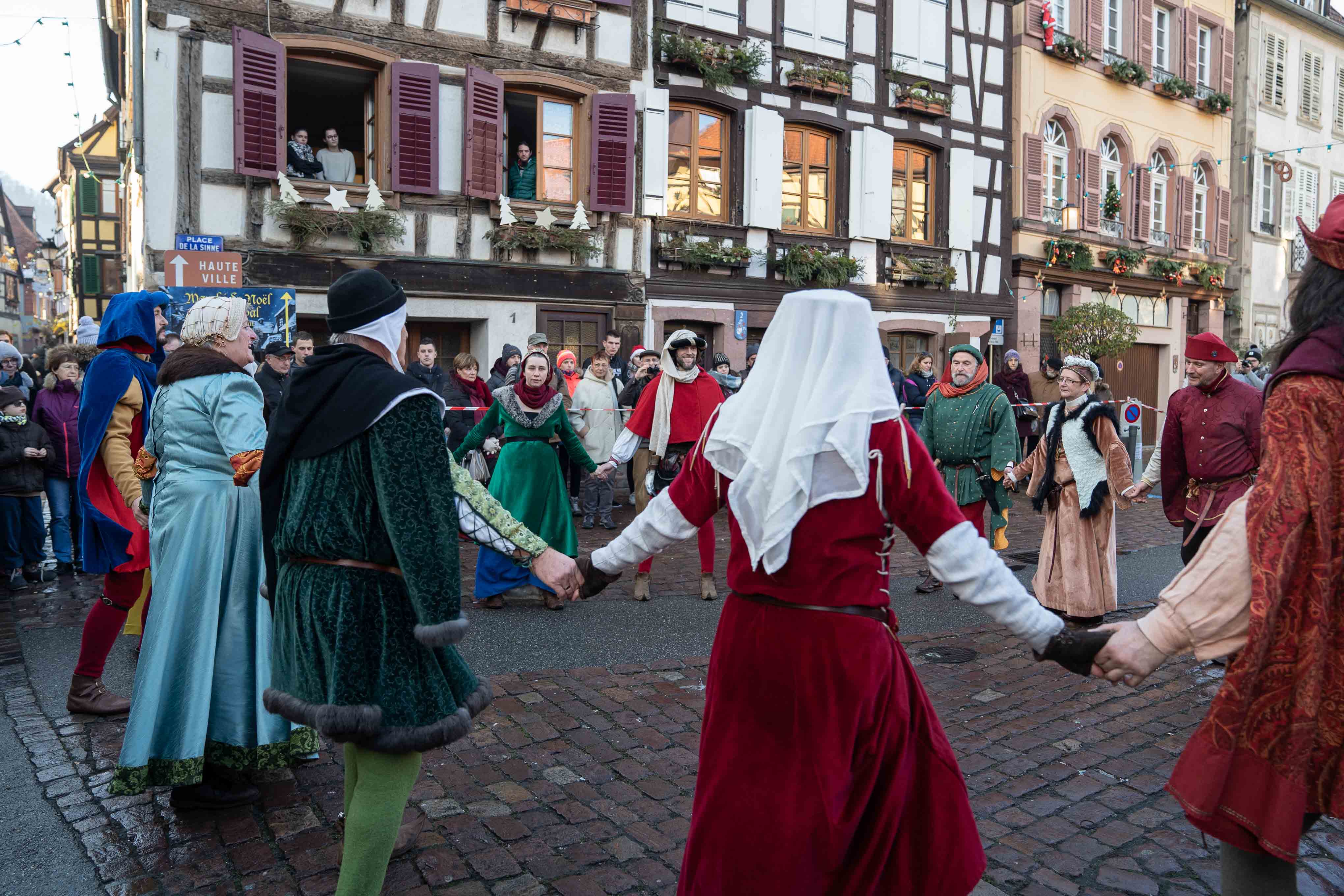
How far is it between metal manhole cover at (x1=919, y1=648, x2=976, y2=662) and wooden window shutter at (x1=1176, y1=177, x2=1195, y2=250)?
70.2 feet

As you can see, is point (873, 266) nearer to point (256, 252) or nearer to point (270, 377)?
point (256, 252)

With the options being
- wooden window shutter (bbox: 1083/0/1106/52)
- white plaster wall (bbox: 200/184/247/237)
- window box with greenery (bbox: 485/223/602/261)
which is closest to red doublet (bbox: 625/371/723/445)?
window box with greenery (bbox: 485/223/602/261)

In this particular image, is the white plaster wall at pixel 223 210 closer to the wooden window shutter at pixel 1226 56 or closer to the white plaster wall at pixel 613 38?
the white plaster wall at pixel 613 38

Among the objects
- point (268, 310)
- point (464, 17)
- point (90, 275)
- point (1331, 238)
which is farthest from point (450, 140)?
point (90, 275)

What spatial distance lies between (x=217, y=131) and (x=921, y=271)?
11.8m

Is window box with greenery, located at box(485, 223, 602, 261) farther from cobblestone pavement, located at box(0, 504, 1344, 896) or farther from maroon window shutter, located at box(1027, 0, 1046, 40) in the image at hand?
maroon window shutter, located at box(1027, 0, 1046, 40)

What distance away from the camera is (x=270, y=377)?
27.0 ft

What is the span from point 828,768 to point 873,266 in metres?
16.5

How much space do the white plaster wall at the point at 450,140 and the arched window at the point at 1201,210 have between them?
18914 mm

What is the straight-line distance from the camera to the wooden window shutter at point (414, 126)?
1312 centimetres

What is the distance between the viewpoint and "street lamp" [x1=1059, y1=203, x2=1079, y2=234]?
20922 millimetres

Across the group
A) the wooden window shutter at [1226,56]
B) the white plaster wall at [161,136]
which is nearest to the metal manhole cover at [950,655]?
the white plaster wall at [161,136]

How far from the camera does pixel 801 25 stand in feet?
55.1

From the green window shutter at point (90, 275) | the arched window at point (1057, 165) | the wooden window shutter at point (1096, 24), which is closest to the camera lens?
the arched window at point (1057, 165)
